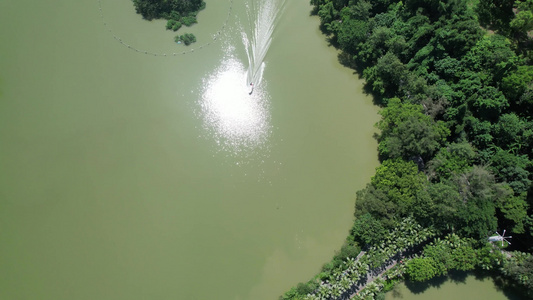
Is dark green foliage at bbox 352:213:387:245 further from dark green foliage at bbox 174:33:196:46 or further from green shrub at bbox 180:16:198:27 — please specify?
green shrub at bbox 180:16:198:27

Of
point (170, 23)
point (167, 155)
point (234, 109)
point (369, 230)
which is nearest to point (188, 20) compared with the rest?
point (170, 23)

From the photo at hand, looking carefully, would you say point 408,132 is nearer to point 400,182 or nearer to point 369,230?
point 400,182

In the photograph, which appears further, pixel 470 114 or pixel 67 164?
pixel 67 164

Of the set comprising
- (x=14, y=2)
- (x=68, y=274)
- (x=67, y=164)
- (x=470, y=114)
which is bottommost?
(x=68, y=274)

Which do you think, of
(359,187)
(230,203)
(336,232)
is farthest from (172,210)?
(359,187)

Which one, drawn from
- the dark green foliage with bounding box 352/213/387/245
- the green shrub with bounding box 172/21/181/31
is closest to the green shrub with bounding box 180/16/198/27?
the green shrub with bounding box 172/21/181/31

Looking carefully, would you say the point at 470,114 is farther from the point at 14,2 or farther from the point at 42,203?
the point at 14,2

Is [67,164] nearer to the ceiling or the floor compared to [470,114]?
nearer to the floor
